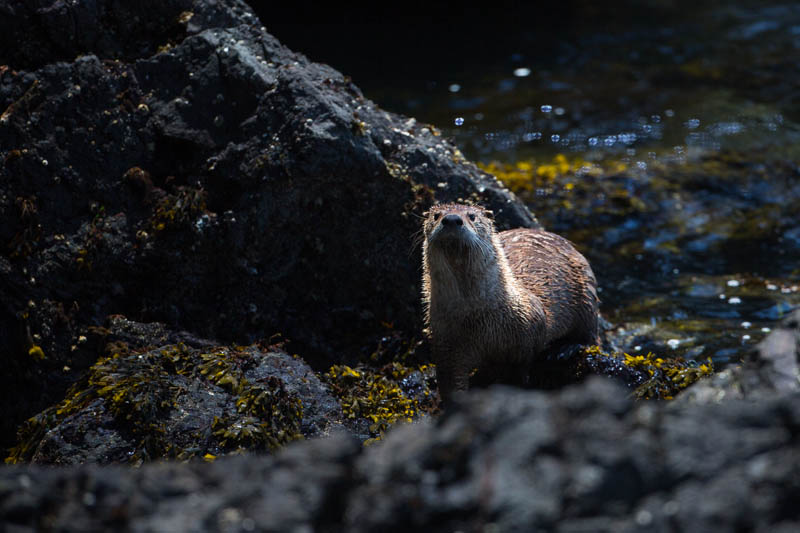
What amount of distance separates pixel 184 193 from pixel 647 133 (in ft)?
23.6

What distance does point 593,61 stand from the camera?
12844 millimetres

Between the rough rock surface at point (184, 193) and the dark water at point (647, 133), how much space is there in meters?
2.42

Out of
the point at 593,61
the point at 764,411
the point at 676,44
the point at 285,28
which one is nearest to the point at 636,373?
the point at 764,411

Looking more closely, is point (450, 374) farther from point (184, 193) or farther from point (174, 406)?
point (184, 193)

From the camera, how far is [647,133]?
10.3 metres

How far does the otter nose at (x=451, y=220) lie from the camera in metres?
4.21

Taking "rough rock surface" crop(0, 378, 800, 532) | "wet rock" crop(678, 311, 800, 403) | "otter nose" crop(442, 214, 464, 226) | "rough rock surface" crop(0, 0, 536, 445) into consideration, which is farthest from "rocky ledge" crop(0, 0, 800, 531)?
"wet rock" crop(678, 311, 800, 403)

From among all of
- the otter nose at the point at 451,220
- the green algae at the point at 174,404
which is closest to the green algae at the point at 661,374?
the otter nose at the point at 451,220

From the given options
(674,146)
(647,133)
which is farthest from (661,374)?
(647,133)

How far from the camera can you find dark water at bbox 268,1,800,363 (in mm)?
6980

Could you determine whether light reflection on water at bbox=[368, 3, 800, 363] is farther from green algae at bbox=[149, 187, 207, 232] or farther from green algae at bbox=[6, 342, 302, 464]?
green algae at bbox=[149, 187, 207, 232]

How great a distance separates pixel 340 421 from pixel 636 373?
1.90 m

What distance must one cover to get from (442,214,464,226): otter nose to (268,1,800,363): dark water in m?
2.57

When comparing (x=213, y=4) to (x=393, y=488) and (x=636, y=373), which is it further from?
(x=393, y=488)
